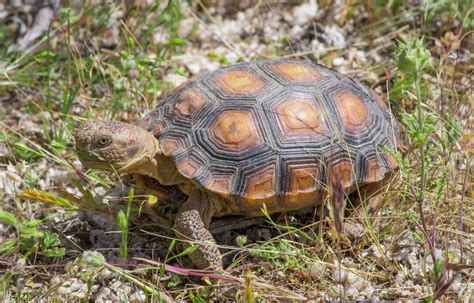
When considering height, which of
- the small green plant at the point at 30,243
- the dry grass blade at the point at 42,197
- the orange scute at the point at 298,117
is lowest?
the small green plant at the point at 30,243

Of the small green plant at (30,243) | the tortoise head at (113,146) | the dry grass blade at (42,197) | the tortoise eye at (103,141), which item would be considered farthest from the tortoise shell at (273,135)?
the small green plant at (30,243)

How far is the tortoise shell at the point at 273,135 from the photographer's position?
140 inches

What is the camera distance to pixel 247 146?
3574mm

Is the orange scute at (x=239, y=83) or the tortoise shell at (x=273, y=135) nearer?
the tortoise shell at (x=273, y=135)

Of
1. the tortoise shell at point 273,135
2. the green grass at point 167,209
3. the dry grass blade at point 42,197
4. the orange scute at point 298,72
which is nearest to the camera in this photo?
the green grass at point 167,209

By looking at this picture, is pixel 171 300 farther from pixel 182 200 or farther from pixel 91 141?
pixel 91 141

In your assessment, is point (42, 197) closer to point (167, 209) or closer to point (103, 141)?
point (103, 141)

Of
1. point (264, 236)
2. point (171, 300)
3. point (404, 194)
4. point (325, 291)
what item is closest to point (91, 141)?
point (171, 300)

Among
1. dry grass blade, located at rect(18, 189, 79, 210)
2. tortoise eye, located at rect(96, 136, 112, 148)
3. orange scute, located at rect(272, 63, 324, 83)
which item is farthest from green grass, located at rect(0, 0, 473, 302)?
orange scute, located at rect(272, 63, 324, 83)

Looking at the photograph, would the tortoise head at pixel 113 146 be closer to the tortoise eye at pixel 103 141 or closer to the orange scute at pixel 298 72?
the tortoise eye at pixel 103 141

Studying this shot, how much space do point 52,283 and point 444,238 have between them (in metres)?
2.45

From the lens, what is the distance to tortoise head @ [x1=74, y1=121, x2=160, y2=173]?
3.46 metres

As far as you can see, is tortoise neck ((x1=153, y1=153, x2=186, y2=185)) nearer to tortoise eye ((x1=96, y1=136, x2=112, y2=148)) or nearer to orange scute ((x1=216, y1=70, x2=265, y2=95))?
tortoise eye ((x1=96, y1=136, x2=112, y2=148))

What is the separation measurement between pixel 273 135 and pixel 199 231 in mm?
760
